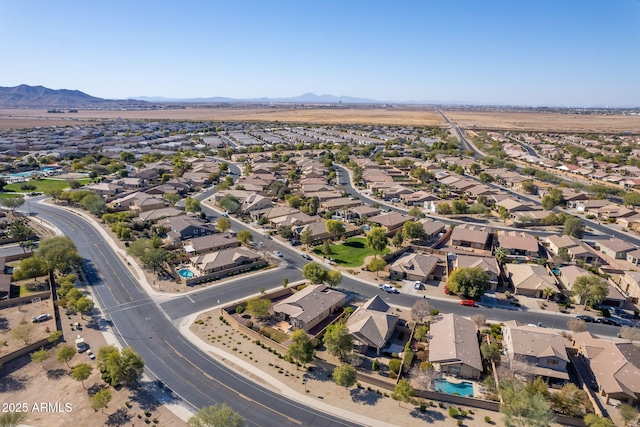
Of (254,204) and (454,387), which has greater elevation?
(254,204)

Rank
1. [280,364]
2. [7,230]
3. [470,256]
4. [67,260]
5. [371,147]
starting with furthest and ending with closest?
[371,147]
[7,230]
[470,256]
[67,260]
[280,364]

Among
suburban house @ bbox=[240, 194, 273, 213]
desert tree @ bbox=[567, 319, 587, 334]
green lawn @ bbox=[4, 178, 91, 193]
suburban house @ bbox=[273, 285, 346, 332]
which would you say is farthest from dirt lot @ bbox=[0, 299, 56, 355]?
green lawn @ bbox=[4, 178, 91, 193]

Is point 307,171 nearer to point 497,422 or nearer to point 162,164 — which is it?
point 162,164

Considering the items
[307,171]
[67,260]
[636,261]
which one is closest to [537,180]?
[636,261]

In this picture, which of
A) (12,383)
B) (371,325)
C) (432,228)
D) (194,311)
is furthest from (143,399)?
(432,228)

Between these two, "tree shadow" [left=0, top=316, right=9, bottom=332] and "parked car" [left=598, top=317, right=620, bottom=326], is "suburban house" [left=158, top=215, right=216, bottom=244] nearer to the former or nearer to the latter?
"tree shadow" [left=0, top=316, right=9, bottom=332]

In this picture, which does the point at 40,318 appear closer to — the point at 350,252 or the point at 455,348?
the point at 350,252
